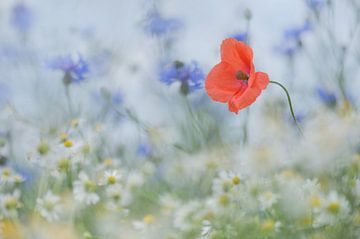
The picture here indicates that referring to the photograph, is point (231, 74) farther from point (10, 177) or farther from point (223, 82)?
point (10, 177)

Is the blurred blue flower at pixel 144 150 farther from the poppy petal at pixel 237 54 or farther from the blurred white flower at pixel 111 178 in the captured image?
the poppy petal at pixel 237 54

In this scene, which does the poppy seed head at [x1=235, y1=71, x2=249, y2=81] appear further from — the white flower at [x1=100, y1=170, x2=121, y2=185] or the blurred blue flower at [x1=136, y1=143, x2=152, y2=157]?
the blurred blue flower at [x1=136, y1=143, x2=152, y2=157]

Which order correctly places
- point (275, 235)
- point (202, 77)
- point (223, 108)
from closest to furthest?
point (275, 235)
point (202, 77)
point (223, 108)

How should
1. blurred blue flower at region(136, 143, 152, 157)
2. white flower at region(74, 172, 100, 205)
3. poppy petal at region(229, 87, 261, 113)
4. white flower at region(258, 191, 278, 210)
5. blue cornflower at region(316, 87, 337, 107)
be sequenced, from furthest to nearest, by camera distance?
blurred blue flower at region(136, 143, 152, 157) → blue cornflower at region(316, 87, 337, 107) → white flower at region(74, 172, 100, 205) → white flower at region(258, 191, 278, 210) → poppy petal at region(229, 87, 261, 113)

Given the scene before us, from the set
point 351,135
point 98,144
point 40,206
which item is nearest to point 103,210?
point 40,206

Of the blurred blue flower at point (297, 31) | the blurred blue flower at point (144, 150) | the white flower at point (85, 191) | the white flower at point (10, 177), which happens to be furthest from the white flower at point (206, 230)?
the blurred blue flower at point (297, 31)

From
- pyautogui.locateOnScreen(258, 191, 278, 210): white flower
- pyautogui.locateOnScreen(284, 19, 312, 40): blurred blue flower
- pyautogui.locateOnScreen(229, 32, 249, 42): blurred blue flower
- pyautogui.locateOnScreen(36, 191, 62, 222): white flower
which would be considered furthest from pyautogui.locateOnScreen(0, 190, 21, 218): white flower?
pyautogui.locateOnScreen(284, 19, 312, 40): blurred blue flower

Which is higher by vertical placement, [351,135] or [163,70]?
[163,70]

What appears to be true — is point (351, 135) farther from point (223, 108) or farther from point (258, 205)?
point (223, 108)
